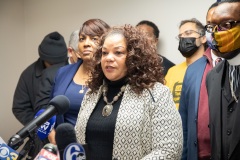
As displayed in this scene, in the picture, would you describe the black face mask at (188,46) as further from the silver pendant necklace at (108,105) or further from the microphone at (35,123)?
the microphone at (35,123)

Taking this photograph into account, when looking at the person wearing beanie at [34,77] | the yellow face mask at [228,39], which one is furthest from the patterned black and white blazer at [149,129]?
the person wearing beanie at [34,77]

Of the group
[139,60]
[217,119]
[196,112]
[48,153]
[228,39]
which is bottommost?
[196,112]

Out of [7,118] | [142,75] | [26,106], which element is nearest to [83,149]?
[142,75]

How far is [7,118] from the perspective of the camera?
493 centimetres

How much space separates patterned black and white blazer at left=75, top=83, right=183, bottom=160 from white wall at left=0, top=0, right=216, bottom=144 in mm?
2105

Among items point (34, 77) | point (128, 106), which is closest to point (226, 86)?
point (128, 106)

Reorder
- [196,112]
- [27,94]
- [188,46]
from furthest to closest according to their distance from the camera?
[27,94]
[188,46]
[196,112]

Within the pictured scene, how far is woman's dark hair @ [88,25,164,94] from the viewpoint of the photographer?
6.21ft

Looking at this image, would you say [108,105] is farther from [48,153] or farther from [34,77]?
[34,77]

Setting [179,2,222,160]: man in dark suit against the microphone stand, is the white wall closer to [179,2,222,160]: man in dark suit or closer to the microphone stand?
[179,2,222,160]: man in dark suit

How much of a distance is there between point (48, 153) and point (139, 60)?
2.86ft

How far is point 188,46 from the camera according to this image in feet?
10.4

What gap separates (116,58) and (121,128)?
367 millimetres

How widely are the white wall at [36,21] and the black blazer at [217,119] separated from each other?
1904 millimetres
